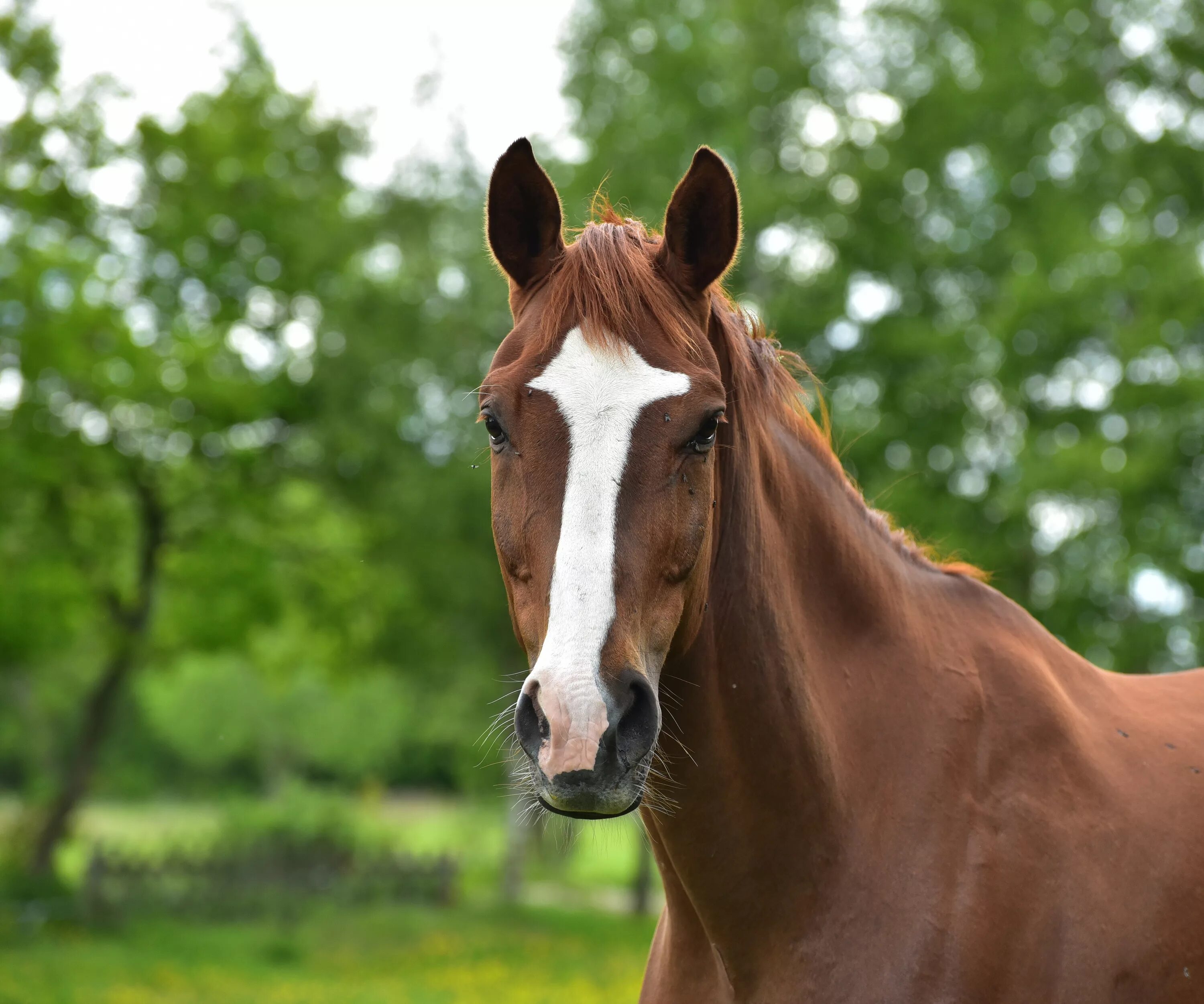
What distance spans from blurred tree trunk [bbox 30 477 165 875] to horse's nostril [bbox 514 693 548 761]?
50.6 ft

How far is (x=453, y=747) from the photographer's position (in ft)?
103

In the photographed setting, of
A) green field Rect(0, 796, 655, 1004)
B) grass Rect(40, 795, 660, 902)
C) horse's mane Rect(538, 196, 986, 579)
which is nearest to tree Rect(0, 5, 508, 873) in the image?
green field Rect(0, 796, 655, 1004)

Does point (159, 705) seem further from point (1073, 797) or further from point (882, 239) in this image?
point (1073, 797)

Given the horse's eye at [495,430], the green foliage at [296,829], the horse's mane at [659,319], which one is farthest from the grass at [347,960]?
the horse's eye at [495,430]

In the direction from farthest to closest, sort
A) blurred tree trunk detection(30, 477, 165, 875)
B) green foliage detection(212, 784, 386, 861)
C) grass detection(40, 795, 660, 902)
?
grass detection(40, 795, 660, 902) → green foliage detection(212, 784, 386, 861) → blurred tree trunk detection(30, 477, 165, 875)

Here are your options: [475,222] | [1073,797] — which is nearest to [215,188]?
[475,222]

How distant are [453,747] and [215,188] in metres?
19.7

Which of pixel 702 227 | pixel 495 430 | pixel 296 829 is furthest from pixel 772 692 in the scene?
pixel 296 829

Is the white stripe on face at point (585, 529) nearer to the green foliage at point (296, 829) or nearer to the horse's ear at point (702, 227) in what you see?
the horse's ear at point (702, 227)

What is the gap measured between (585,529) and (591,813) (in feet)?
1.77

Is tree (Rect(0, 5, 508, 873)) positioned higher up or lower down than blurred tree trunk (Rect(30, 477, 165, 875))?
higher up

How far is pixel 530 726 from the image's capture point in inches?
79.5

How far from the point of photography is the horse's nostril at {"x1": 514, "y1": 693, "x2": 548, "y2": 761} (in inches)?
78.9

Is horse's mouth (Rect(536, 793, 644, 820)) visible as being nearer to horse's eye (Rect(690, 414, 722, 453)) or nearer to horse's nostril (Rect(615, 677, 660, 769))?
horse's nostril (Rect(615, 677, 660, 769))
